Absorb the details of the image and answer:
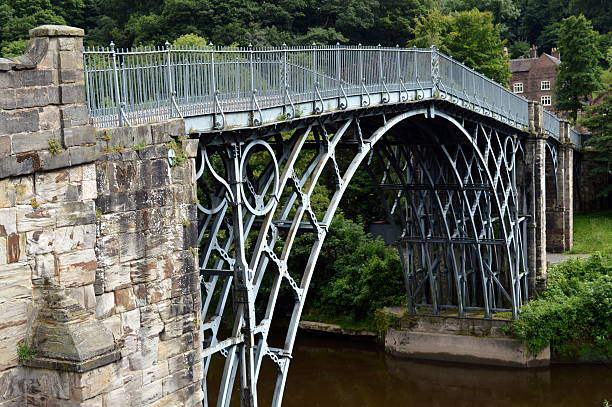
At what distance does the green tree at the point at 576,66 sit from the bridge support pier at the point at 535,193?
2336cm

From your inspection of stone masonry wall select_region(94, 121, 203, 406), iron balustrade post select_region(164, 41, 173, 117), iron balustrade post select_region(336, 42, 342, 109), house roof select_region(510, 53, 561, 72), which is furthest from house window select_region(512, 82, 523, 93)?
stone masonry wall select_region(94, 121, 203, 406)

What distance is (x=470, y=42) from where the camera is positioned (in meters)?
54.6

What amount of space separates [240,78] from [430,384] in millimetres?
20012

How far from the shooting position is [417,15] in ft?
207

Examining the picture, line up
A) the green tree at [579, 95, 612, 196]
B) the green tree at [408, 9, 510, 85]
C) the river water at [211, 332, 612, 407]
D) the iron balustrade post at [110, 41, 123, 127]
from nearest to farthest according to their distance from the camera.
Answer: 1. the iron balustrade post at [110, 41, 123, 127]
2. the river water at [211, 332, 612, 407]
3. the green tree at [579, 95, 612, 196]
4. the green tree at [408, 9, 510, 85]

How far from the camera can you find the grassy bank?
43688 mm

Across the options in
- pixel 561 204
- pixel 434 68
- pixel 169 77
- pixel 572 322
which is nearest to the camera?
pixel 169 77

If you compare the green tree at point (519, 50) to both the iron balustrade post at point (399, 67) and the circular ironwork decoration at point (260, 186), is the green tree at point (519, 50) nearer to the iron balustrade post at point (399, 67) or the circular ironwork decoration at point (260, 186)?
the iron balustrade post at point (399, 67)

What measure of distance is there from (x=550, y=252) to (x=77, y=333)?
36216 mm

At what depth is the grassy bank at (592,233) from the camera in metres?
43.7

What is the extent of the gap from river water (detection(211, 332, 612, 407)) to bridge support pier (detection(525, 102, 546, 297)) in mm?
3910

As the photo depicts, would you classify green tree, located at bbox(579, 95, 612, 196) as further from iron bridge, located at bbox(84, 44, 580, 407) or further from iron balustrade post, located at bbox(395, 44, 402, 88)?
iron balustrade post, located at bbox(395, 44, 402, 88)

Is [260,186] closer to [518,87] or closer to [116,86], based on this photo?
[116,86]

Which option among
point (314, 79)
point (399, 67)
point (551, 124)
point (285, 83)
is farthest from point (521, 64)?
point (285, 83)
